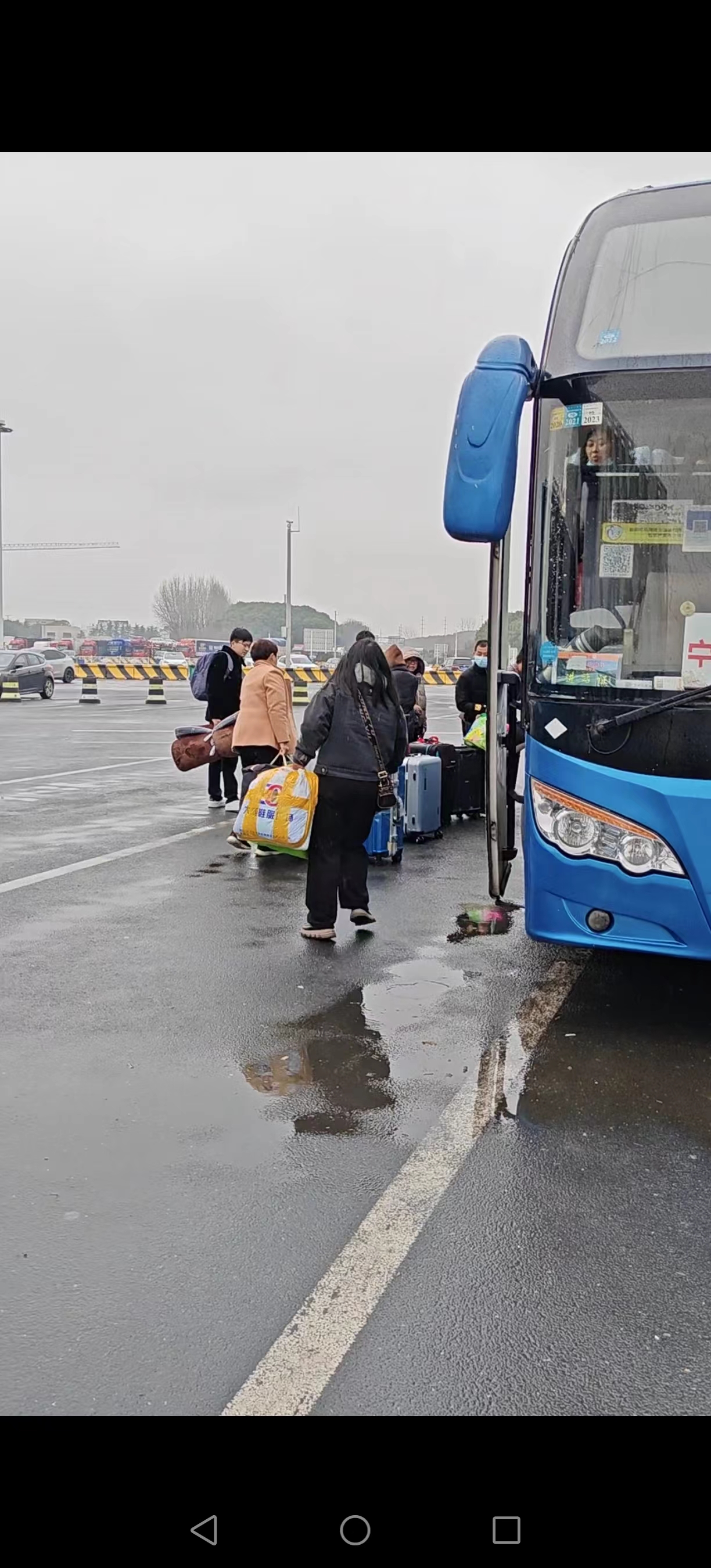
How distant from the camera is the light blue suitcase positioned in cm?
1133

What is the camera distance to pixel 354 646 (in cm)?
742

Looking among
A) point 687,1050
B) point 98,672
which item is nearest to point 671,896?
point 687,1050

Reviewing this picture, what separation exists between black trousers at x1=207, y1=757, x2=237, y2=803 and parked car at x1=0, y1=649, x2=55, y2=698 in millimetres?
23166

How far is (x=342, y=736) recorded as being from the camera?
7328mm

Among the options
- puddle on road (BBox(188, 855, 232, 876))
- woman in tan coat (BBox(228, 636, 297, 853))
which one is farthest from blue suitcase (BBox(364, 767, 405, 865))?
puddle on road (BBox(188, 855, 232, 876))

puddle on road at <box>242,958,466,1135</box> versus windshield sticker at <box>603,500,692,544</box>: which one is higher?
windshield sticker at <box>603,500,692,544</box>

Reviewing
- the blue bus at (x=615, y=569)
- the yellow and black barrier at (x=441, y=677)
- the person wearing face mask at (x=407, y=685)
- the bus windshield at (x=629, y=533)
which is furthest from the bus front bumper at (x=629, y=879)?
the yellow and black barrier at (x=441, y=677)

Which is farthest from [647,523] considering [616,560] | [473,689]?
[473,689]

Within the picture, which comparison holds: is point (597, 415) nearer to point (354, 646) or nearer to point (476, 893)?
point (354, 646)

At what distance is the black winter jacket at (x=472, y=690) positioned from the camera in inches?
507

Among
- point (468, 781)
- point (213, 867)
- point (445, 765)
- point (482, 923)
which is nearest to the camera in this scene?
point (482, 923)

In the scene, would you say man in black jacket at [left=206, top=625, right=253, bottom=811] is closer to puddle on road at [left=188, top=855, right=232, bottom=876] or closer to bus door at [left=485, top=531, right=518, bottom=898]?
puddle on road at [left=188, top=855, right=232, bottom=876]

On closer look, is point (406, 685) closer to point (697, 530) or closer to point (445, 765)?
point (445, 765)

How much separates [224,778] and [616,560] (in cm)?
903
